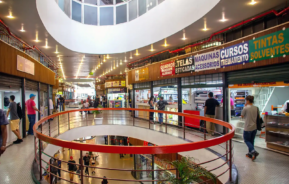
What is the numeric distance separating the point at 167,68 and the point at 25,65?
6.47m

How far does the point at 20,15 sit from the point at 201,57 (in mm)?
6590

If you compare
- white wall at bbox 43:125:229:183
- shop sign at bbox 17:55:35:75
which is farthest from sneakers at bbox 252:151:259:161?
shop sign at bbox 17:55:35:75

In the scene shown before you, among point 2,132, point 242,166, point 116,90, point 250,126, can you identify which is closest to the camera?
point 2,132

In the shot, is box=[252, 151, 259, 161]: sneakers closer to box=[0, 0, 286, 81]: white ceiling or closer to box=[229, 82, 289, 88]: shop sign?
box=[229, 82, 289, 88]: shop sign

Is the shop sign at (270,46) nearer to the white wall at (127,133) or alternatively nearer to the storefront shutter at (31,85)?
the white wall at (127,133)

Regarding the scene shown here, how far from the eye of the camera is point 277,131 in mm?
5621

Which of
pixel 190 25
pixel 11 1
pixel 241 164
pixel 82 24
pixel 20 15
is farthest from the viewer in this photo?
pixel 82 24

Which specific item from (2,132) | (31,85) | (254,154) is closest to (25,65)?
(31,85)

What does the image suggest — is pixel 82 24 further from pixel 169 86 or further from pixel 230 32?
pixel 230 32

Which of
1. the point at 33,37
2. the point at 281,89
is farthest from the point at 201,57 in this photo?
the point at 33,37

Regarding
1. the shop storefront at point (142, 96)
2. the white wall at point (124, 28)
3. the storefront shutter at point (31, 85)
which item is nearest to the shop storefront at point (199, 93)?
the white wall at point (124, 28)

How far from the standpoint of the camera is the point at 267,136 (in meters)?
5.75

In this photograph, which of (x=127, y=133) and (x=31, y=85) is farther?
(x=127, y=133)

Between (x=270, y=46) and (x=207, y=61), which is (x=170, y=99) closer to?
(x=207, y=61)
